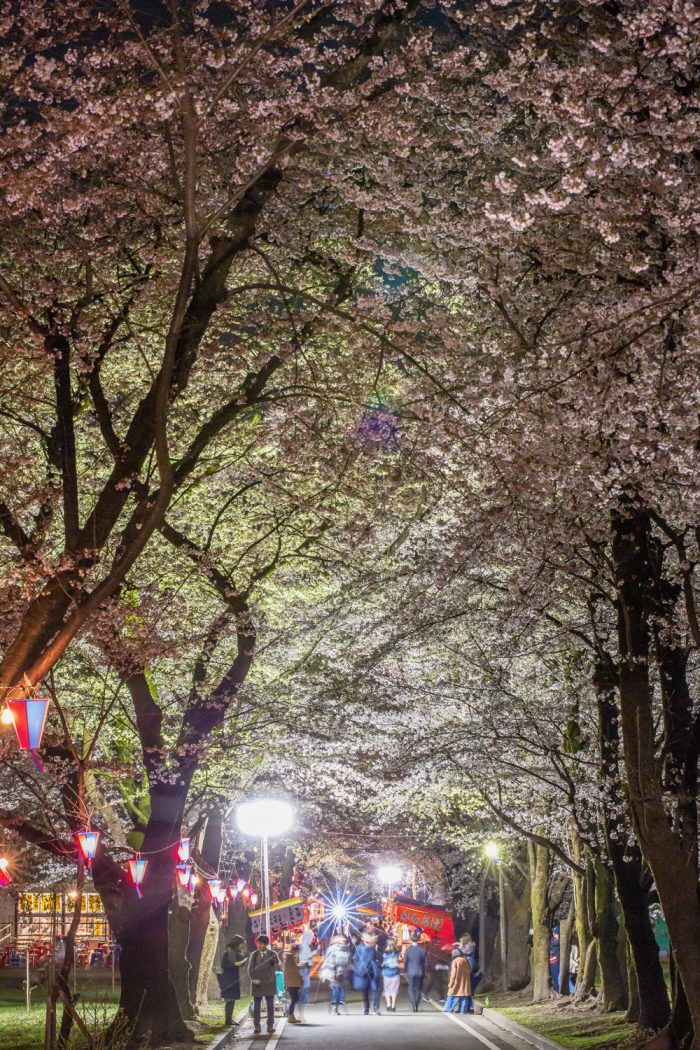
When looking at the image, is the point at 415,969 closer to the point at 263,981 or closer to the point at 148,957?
the point at 263,981

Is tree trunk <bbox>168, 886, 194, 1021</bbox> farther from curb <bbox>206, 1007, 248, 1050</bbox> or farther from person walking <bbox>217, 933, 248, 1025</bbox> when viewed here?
curb <bbox>206, 1007, 248, 1050</bbox>

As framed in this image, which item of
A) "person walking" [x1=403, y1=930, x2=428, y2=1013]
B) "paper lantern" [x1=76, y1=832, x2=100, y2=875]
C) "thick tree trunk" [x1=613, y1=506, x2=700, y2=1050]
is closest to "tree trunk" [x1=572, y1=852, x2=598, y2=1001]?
"person walking" [x1=403, y1=930, x2=428, y2=1013]

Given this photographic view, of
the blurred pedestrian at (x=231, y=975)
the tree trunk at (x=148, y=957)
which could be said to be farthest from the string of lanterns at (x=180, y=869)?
the blurred pedestrian at (x=231, y=975)

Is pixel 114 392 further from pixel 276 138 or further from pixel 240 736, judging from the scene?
pixel 240 736

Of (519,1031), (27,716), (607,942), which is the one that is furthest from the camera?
(607,942)

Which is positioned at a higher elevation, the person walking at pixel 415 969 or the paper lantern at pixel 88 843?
the paper lantern at pixel 88 843

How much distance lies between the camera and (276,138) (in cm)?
1012

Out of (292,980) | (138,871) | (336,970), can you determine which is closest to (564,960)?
(336,970)

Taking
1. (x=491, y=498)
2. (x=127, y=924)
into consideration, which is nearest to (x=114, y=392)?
(x=491, y=498)

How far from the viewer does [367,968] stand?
26219 mm

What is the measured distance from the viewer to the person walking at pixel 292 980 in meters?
22.9

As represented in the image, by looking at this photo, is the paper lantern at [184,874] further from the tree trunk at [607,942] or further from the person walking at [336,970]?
the tree trunk at [607,942]

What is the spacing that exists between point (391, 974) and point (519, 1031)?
826cm

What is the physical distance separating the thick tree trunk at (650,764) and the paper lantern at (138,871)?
7957 mm
